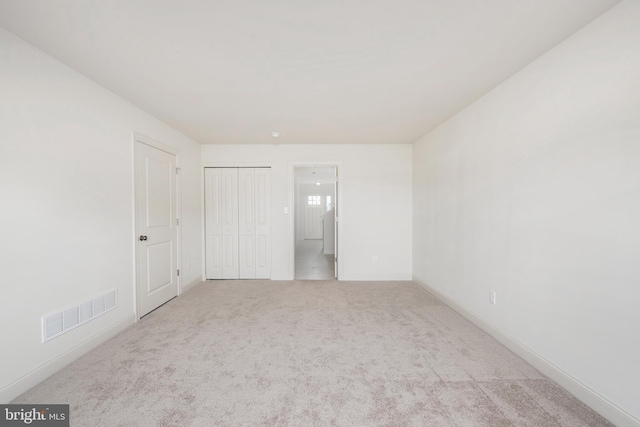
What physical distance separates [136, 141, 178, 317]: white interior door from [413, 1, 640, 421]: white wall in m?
3.77

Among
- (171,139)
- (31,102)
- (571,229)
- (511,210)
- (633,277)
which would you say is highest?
(171,139)

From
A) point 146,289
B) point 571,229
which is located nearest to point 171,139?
point 146,289

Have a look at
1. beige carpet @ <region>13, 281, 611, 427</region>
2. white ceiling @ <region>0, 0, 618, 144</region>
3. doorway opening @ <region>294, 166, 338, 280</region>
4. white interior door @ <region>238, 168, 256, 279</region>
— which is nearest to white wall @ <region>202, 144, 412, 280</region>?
white interior door @ <region>238, 168, 256, 279</region>

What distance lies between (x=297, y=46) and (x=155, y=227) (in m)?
2.72

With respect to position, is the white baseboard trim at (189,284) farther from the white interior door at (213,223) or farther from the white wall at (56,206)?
the white wall at (56,206)

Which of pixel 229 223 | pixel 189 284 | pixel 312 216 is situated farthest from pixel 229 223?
pixel 312 216

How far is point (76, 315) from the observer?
A: 2039 millimetres

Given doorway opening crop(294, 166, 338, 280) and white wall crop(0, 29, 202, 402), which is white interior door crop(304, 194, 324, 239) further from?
white wall crop(0, 29, 202, 402)

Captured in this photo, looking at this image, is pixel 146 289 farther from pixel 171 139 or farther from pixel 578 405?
pixel 578 405

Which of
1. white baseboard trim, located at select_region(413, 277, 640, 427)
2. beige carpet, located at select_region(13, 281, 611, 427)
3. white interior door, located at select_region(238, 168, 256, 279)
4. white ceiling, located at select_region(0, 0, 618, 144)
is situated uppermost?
white ceiling, located at select_region(0, 0, 618, 144)

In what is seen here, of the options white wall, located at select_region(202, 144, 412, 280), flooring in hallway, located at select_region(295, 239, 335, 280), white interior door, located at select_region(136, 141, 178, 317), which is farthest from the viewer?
flooring in hallway, located at select_region(295, 239, 335, 280)

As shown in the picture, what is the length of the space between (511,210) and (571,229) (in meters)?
0.51

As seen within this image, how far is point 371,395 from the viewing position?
63.6 inches

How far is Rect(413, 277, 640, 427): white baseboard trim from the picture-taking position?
138 centimetres
